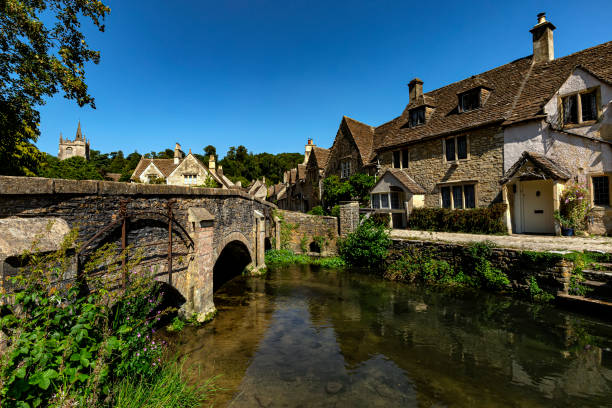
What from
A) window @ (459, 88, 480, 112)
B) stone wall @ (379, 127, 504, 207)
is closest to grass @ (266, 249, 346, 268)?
stone wall @ (379, 127, 504, 207)

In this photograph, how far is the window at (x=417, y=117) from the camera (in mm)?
21125

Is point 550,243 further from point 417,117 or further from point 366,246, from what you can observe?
point 417,117

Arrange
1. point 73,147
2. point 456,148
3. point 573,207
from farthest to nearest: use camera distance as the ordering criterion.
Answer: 1. point 73,147
2. point 456,148
3. point 573,207

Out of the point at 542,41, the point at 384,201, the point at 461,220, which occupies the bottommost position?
the point at 461,220

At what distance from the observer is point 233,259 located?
16.0 m

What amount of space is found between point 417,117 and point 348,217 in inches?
393

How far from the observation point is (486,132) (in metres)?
16.5

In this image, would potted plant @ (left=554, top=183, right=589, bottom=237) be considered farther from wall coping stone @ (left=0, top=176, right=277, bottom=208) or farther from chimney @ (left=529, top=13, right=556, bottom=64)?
wall coping stone @ (left=0, top=176, right=277, bottom=208)

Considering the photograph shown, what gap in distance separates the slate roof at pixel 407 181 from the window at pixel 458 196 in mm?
1448

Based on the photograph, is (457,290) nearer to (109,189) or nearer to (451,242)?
A: (451,242)

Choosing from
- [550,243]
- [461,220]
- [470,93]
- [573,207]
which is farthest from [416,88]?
→ [550,243]

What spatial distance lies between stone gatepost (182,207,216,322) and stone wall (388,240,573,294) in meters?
10.4

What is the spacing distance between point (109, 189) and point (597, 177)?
20253 mm

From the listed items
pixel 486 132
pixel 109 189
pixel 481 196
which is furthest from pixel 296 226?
pixel 109 189
